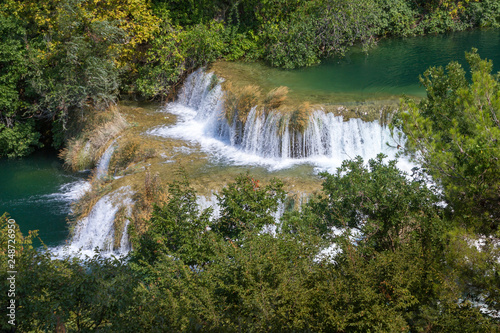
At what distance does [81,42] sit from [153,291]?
1268 centimetres

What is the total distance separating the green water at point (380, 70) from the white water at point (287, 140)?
127cm

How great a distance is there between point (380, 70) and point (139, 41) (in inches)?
406

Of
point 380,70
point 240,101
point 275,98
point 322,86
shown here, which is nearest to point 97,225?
point 240,101

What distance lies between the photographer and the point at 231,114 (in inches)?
690

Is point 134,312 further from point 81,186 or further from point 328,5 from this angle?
point 328,5

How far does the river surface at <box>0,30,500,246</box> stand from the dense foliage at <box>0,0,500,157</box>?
1015 mm

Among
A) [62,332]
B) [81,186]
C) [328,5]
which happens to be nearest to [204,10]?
[328,5]

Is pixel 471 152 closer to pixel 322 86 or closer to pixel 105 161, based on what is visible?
pixel 322 86

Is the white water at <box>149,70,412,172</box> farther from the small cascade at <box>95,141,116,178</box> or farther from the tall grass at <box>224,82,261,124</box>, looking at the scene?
the small cascade at <box>95,141,116,178</box>

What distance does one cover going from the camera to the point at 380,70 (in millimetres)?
20391

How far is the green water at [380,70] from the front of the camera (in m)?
17.6

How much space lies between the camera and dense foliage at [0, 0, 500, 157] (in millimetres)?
18438

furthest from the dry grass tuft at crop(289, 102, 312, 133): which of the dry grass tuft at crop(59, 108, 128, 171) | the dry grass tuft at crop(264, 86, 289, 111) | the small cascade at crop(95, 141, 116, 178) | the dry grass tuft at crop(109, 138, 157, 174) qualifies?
the dry grass tuft at crop(59, 108, 128, 171)

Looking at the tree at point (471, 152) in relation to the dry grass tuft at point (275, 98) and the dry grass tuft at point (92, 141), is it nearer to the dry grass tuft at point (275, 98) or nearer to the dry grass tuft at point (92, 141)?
the dry grass tuft at point (275, 98)
